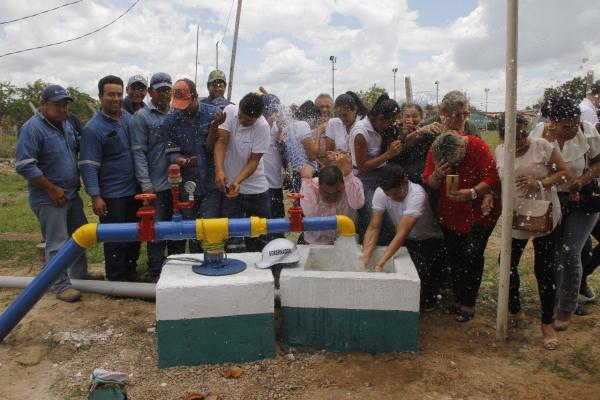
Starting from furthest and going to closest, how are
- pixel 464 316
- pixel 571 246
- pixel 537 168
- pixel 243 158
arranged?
1. pixel 243 158
2. pixel 464 316
3. pixel 571 246
4. pixel 537 168

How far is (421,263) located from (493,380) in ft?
3.97

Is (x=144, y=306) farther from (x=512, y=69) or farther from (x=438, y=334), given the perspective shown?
(x=512, y=69)

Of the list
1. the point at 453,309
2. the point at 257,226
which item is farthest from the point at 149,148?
the point at 453,309

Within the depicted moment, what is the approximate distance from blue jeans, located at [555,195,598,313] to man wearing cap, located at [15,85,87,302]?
3.88 metres

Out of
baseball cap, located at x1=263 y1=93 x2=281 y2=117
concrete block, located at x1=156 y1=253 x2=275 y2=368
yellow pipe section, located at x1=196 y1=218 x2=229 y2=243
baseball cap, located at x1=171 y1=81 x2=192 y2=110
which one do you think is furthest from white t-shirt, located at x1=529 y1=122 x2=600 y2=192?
baseball cap, located at x1=171 y1=81 x2=192 y2=110

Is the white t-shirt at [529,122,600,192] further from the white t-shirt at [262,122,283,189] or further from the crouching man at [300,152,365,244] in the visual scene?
the white t-shirt at [262,122,283,189]

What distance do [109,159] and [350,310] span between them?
8.19 ft

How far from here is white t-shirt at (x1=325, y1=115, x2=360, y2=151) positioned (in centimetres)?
493

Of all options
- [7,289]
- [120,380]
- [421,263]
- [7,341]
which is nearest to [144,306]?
[7,341]

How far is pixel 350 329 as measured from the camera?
3445 millimetres

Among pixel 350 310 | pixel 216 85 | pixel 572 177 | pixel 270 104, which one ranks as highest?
pixel 216 85

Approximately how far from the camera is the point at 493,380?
3.18 metres

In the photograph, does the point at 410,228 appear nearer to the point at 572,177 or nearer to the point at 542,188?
the point at 542,188

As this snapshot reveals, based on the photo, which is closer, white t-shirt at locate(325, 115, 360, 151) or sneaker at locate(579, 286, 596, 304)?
sneaker at locate(579, 286, 596, 304)
